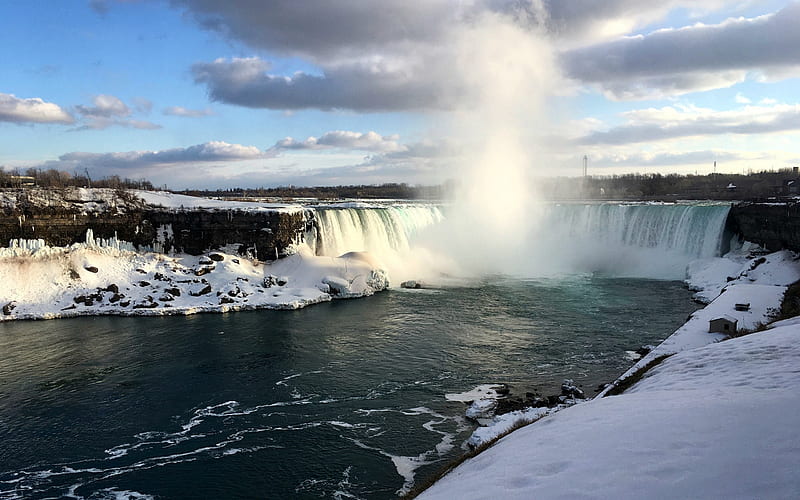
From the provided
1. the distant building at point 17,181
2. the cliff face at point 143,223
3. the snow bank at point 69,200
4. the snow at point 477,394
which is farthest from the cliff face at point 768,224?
the distant building at point 17,181

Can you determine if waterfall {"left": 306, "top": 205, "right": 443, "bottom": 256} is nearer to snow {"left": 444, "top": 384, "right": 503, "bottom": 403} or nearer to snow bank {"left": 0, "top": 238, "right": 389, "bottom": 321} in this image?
snow bank {"left": 0, "top": 238, "right": 389, "bottom": 321}

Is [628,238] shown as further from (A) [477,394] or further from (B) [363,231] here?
(A) [477,394]

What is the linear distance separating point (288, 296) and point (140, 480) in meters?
19.4

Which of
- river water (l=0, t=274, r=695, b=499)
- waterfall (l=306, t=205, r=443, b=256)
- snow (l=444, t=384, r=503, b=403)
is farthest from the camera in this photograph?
waterfall (l=306, t=205, r=443, b=256)

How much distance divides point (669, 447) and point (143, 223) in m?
35.1

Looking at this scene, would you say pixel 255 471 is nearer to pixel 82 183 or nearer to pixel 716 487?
pixel 716 487

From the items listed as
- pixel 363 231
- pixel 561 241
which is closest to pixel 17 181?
pixel 363 231

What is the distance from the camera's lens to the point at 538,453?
23.2 ft

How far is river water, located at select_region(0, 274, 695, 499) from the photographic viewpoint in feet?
39.1

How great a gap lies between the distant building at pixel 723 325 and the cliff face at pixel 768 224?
20.7 meters

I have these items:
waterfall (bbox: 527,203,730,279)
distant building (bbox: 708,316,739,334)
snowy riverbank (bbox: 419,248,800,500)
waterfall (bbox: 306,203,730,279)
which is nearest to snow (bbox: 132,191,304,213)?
waterfall (bbox: 306,203,730,279)

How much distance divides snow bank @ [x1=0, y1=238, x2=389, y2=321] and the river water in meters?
1.52

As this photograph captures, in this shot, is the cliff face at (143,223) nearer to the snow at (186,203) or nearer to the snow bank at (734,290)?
the snow at (186,203)

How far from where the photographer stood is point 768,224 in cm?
3478
